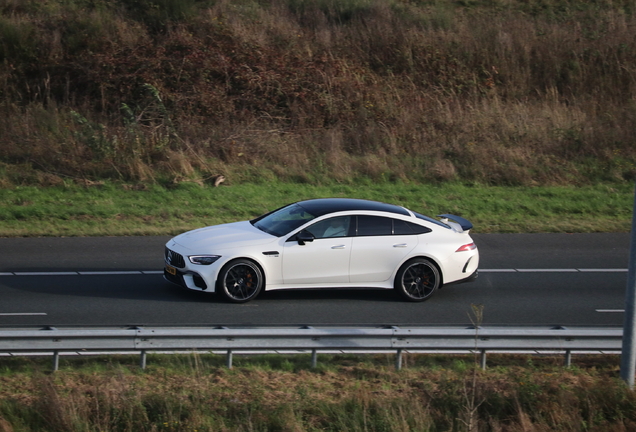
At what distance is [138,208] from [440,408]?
11.4 meters

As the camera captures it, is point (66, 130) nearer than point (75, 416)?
No

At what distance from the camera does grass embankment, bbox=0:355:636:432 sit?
652 centimetres

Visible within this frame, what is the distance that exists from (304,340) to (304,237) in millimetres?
2978

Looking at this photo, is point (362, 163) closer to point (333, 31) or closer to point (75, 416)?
point (333, 31)

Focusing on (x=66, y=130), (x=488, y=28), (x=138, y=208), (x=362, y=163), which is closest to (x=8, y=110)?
(x=66, y=130)

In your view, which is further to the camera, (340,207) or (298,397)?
(340,207)

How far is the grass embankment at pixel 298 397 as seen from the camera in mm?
6523

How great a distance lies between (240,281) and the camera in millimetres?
10266

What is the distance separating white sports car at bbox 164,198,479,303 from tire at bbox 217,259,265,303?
0.05ft

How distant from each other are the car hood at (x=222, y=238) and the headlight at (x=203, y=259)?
93mm

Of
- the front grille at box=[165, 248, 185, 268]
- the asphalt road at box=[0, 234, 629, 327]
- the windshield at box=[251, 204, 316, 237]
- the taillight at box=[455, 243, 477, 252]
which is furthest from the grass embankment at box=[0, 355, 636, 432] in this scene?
the taillight at box=[455, 243, 477, 252]

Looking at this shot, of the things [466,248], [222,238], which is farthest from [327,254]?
[466,248]

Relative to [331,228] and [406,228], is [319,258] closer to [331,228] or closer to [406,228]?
[331,228]

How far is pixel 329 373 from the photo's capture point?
777 cm
